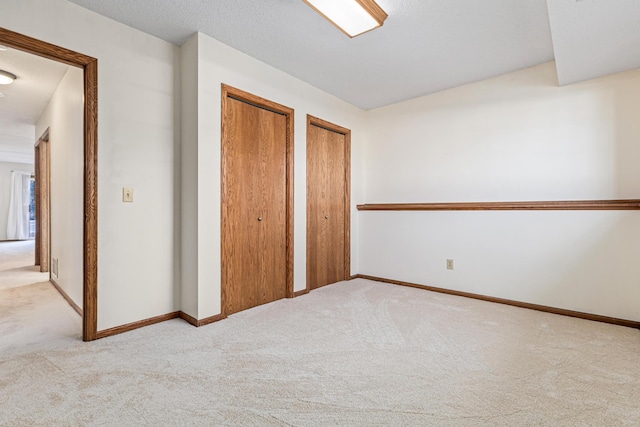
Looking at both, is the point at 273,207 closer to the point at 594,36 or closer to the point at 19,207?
the point at 594,36

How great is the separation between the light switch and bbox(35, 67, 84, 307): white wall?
640 millimetres

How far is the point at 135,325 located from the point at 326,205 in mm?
2181

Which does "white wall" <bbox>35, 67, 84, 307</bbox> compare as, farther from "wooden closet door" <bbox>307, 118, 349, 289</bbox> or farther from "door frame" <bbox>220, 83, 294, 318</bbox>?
"wooden closet door" <bbox>307, 118, 349, 289</bbox>

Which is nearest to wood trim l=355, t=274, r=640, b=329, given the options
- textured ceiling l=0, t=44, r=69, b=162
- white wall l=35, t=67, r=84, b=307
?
white wall l=35, t=67, r=84, b=307

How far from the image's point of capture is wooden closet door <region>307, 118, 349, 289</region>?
11.3ft

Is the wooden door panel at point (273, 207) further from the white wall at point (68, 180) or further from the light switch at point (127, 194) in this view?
the white wall at point (68, 180)

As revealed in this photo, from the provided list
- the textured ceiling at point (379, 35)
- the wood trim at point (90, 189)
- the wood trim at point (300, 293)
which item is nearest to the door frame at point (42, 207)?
the wood trim at point (90, 189)

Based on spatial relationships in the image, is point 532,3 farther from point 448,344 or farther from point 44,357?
point 44,357

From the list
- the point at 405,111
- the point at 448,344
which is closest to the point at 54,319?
the point at 448,344

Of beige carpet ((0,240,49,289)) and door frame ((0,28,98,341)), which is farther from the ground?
door frame ((0,28,98,341))

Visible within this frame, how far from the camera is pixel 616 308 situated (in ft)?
8.09

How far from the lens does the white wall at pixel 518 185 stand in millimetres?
2502

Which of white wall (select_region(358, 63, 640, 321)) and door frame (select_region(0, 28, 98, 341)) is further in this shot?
white wall (select_region(358, 63, 640, 321))

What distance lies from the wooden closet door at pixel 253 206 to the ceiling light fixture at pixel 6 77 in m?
2.36
